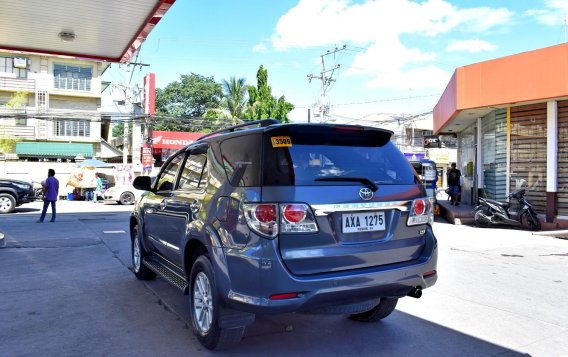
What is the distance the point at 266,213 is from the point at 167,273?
211 cm

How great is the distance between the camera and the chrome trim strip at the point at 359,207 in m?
3.19

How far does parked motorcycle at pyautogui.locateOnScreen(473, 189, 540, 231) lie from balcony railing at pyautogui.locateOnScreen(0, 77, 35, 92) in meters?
33.5

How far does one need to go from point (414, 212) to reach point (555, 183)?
402 inches

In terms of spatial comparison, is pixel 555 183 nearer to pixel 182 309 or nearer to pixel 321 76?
pixel 182 309

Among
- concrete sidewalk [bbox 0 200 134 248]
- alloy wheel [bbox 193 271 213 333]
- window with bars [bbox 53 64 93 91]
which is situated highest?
window with bars [bbox 53 64 93 91]

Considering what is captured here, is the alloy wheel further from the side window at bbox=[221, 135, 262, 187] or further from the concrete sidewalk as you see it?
the concrete sidewalk

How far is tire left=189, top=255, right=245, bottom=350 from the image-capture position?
3.46 m

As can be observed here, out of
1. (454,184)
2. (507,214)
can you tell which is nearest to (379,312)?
(507,214)

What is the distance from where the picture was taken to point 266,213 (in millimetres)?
3115

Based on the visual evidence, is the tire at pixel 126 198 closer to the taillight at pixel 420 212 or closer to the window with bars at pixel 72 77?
the window with bars at pixel 72 77

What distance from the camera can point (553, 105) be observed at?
11.8 m

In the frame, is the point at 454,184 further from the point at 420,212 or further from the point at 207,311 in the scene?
the point at 207,311

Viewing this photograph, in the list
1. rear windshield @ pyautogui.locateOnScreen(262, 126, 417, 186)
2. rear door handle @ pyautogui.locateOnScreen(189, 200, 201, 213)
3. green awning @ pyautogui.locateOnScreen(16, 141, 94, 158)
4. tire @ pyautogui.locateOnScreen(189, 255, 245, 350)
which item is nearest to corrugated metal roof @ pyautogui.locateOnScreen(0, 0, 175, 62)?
rear door handle @ pyautogui.locateOnScreen(189, 200, 201, 213)

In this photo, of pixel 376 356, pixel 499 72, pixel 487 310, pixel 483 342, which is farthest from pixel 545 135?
pixel 376 356
